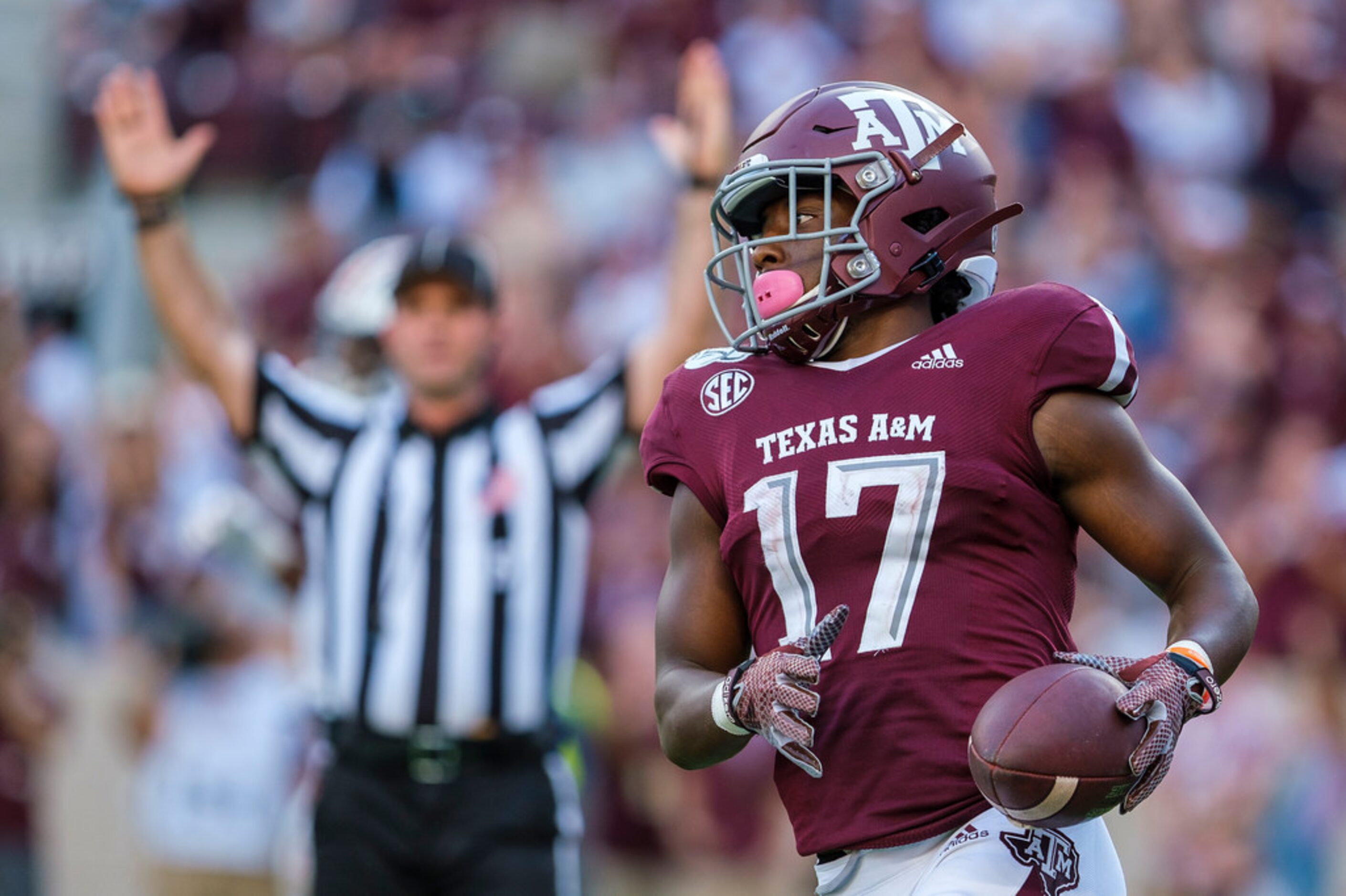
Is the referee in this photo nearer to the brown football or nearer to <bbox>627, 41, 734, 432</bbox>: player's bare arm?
<bbox>627, 41, 734, 432</bbox>: player's bare arm

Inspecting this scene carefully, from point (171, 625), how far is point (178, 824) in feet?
2.90

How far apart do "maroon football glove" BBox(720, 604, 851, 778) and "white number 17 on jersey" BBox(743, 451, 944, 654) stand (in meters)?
0.15

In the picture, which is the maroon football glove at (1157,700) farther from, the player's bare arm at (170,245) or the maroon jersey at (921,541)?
the player's bare arm at (170,245)

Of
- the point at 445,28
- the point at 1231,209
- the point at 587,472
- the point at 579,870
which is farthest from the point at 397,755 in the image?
the point at 445,28

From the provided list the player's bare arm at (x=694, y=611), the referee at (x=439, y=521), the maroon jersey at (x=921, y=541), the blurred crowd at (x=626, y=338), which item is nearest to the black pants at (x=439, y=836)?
the referee at (x=439, y=521)

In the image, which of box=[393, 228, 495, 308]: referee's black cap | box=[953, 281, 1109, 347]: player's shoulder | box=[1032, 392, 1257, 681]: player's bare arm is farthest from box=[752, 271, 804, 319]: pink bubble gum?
box=[393, 228, 495, 308]: referee's black cap

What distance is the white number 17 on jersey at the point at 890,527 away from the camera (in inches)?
114

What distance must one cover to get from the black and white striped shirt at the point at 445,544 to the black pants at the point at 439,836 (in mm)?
145

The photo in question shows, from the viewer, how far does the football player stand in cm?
283

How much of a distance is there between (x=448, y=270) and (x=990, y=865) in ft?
8.40

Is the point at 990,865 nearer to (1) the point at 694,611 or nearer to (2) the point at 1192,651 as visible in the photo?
(2) the point at 1192,651

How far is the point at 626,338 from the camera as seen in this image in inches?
358

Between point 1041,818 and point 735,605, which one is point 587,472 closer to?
point 735,605

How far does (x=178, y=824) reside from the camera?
24.7 feet
